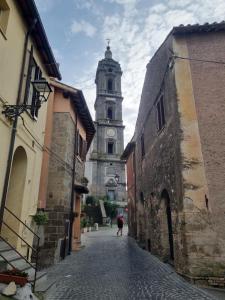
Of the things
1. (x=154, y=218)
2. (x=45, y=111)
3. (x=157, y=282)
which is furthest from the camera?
(x=154, y=218)

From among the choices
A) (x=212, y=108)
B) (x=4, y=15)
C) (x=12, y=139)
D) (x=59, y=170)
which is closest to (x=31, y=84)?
(x=4, y=15)

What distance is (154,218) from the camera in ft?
36.0

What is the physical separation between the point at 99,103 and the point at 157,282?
134 ft

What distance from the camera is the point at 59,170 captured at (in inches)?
370

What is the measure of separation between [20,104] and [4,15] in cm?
229

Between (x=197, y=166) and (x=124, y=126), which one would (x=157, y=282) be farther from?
(x=124, y=126)

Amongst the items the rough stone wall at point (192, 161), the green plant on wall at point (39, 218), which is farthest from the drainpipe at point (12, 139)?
the rough stone wall at point (192, 161)

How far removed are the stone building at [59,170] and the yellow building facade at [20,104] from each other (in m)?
1.14

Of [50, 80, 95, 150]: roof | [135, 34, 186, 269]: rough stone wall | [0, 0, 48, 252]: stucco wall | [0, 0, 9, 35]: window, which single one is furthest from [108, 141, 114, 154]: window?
[0, 0, 9, 35]: window

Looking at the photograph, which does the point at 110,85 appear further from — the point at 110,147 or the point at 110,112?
the point at 110,147

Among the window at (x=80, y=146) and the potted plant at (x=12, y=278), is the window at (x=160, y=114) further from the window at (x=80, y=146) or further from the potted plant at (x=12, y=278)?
the potted plant at (x=12, y=278)

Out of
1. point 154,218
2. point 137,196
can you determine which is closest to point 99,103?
point 137,196

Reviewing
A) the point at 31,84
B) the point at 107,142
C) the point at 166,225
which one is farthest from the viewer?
the point at 107,142

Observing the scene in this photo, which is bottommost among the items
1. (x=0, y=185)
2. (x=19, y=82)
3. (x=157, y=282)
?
(x=157, y=282)
